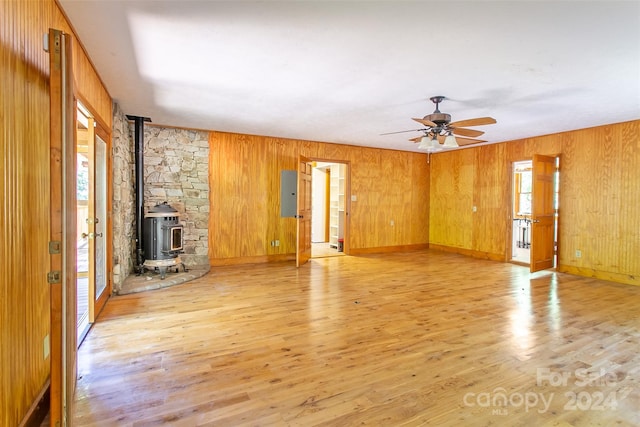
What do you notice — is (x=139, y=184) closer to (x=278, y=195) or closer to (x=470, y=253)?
(x=278, y=195)

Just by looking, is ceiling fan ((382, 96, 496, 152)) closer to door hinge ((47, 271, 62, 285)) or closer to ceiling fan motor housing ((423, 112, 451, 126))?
ceiling fan motor housing ((423, 112, 451, 126))

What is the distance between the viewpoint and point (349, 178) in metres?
7.48

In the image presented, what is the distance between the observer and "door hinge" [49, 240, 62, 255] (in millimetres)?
1570

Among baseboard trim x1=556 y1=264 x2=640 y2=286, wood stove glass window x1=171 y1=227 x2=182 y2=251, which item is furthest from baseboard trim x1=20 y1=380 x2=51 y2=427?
baseboard trim x1=556 y1=264 x2=640 y2=286

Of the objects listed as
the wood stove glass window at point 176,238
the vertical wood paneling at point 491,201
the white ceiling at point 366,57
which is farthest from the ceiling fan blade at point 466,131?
the wood stove glass window at point 176,238

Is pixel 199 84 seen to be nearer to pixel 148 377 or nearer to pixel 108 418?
pixel 148 377

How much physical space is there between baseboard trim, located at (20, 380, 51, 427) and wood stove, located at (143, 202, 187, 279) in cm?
286

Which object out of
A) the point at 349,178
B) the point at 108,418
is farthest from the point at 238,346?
the point at 349,178

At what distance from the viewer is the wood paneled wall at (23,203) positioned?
1.55 m

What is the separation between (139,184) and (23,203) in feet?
11.7

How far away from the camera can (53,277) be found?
1.58 metres

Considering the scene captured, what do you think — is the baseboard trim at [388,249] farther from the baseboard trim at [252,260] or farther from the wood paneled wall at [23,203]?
the wood paneled wall at [23,203]

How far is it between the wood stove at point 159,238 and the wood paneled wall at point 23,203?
285cm

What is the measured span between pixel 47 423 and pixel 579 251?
7.25 m
